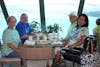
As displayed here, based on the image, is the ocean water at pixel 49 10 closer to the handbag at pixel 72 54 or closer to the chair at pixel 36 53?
the handbag at pixel 72 54

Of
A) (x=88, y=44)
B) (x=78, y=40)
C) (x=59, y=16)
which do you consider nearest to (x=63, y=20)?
(x=59, y=16)

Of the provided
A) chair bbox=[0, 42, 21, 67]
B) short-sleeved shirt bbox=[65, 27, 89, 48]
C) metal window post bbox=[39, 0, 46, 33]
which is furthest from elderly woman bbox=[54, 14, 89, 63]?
metal window post bbox=[39, 0, 46, 33]

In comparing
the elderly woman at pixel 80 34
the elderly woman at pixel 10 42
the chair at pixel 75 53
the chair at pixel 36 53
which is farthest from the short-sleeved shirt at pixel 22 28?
the chair at pixel 36 53

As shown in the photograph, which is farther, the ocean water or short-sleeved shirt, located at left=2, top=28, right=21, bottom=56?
the ocean water

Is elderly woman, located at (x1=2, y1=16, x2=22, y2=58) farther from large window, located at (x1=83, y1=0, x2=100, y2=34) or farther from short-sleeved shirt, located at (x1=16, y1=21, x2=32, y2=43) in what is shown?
large window, located at (x1=83, y1=0, x2=100, y2=34)

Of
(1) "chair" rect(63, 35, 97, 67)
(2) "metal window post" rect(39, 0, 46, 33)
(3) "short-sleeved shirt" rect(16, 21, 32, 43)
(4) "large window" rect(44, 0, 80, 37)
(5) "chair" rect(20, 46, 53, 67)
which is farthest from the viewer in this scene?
(4) "large window" rect(44, 0, 80, 37)

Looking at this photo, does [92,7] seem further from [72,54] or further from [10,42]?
[10,42]

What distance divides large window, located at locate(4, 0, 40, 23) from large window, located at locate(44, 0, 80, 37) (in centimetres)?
31

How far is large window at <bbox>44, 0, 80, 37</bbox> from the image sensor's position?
26.6ft

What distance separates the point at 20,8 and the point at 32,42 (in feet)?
12.4

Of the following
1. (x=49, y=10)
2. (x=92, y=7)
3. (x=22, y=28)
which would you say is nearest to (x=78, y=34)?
(x=22, y=28)

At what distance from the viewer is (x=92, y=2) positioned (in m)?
8.25

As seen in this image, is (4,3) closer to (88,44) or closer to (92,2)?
(92,2)

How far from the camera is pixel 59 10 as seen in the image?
8516 millimetres
